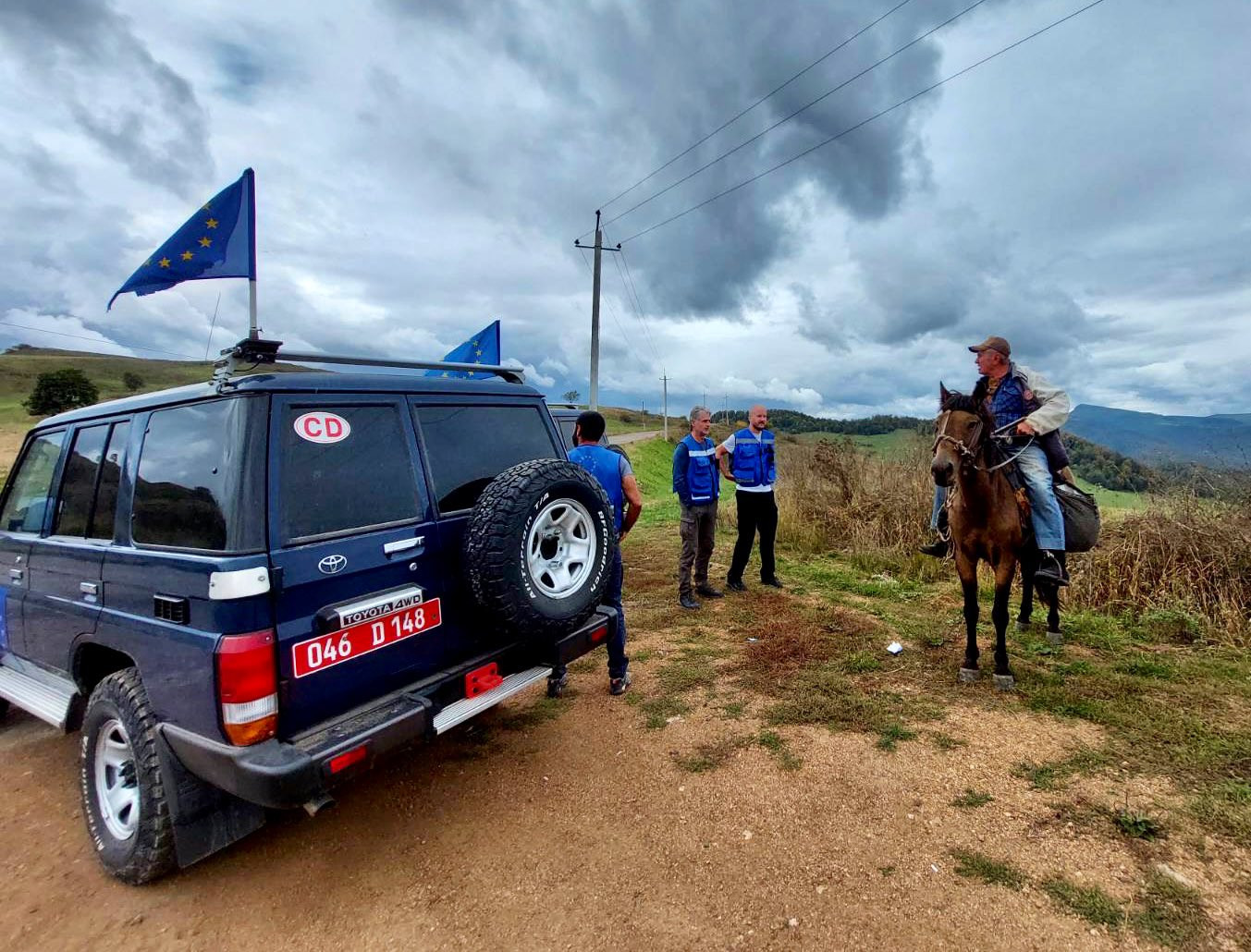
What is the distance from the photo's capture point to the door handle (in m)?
2.54

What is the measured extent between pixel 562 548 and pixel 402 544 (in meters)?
0.83

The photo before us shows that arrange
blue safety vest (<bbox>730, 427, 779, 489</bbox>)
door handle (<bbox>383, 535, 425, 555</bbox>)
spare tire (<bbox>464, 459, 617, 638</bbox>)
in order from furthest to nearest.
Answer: blue safety vest (<bbox>730, 427, 779, 489</bbox>) → spare tire (<bbox>464, 459, 617, 638</bbox>) → door handle (<bbox>383, 535, 425, 555</bbox>)

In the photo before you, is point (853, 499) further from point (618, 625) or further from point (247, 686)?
point (247, 686)

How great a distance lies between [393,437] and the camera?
2807 millimetres

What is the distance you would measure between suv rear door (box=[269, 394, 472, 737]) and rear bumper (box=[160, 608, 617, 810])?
3.2 inches

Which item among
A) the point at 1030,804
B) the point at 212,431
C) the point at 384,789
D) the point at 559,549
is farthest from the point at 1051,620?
the point at 212,431

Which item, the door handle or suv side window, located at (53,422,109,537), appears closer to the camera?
the door handle

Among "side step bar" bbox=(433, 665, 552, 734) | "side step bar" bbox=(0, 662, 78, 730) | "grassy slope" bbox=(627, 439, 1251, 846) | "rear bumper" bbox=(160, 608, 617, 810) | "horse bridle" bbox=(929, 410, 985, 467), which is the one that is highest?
"horse bridle" bbox=(929, 410, 985, 467)

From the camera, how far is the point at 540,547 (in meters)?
2.97

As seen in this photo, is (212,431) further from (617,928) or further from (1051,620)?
(1051,620)

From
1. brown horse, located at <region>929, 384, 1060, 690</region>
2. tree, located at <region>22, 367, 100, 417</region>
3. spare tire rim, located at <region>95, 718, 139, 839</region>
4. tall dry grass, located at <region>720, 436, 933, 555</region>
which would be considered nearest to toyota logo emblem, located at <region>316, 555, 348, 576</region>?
spare tire rim, located at <region>95, 718, 139, 839</region>

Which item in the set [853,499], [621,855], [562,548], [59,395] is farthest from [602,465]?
[59,395]

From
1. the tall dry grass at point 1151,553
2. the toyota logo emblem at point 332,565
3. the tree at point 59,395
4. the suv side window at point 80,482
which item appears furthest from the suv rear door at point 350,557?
the tree at point 59,395

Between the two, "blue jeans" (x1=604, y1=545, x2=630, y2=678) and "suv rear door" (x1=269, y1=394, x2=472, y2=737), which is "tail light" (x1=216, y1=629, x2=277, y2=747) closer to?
"suv rear door" (x1=269, y1=394, x2=472, y2=737)
